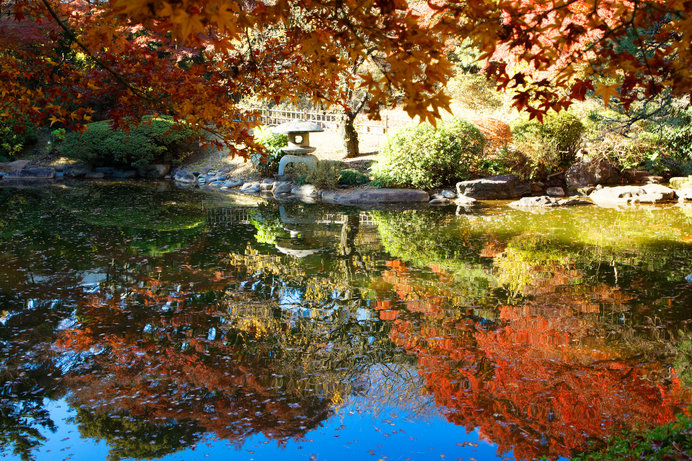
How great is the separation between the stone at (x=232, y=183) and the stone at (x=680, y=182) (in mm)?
9615

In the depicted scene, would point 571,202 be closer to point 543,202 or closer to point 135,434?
point 543,202

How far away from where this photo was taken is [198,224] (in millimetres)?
9258

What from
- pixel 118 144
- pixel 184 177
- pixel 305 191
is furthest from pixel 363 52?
pixel 118 144

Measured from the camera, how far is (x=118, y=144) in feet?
48.8

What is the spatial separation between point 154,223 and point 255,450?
6871 millimetres

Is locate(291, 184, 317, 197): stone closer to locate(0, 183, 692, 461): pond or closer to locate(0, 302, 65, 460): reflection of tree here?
locate(0, 183, 692, 461): pond

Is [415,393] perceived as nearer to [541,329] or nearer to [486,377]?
[486,377]

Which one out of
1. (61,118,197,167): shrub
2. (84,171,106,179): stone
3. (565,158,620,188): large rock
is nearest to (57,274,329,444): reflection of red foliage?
(565,158,620,188): large rock

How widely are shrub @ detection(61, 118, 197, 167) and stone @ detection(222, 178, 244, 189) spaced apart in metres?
1.70

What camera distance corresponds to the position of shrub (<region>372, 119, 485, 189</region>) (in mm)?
11984

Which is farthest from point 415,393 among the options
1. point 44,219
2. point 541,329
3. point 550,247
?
point 44,219

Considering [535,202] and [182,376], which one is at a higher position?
[535,202]

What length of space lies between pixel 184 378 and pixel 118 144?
12.5 metres

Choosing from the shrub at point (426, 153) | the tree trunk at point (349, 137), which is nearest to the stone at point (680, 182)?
the shrub at point (426, 153)
